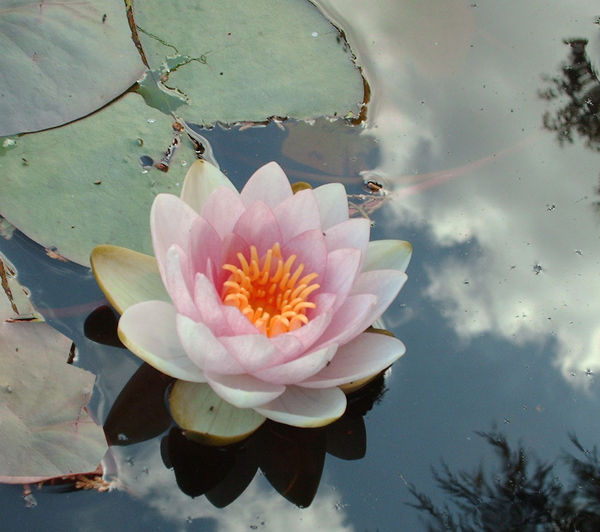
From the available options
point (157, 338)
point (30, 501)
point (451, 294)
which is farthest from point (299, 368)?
point (451, 294)

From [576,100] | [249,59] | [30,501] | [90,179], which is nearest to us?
[30,501]

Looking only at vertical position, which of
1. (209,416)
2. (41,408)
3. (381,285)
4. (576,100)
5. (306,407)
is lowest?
(41,408)

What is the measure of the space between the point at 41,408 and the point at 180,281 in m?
0.61

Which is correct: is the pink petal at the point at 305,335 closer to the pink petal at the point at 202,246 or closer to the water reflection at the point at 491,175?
the pink petal at the point at 202,246

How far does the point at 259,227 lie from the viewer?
216cm

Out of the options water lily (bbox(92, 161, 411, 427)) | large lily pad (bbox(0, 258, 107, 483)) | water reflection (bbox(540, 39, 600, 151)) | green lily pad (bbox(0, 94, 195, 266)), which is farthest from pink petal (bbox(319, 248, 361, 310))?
water reflection (bbox(540, 39, 600, 151))

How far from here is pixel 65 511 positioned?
1.96 metres

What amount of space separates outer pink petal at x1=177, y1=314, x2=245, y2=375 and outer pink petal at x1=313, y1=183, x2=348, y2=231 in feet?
2.17

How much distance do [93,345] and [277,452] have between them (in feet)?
2.47

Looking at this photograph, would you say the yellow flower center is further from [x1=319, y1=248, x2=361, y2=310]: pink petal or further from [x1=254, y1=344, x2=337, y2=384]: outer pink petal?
[x1=254, y1=344, x2=337, y2=384]: outer pink petal

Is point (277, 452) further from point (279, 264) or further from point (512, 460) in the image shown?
point (512, 460)

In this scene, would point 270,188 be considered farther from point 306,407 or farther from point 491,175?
point 491,175

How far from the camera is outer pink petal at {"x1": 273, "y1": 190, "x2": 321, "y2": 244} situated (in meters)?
2.14

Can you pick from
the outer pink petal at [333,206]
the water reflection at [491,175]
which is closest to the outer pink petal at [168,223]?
the outer pink petal at [333,206]
